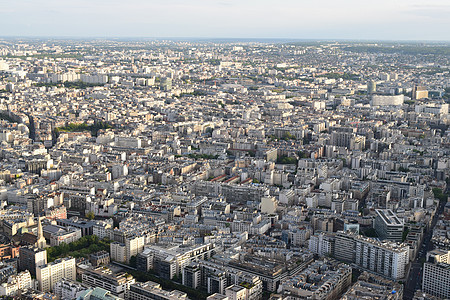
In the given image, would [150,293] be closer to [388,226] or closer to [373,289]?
[373,289]

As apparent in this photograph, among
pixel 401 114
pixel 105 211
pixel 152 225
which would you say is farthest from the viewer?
pixel 401 114

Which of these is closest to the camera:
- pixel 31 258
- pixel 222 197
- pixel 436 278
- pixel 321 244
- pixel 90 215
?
pixel 436 278

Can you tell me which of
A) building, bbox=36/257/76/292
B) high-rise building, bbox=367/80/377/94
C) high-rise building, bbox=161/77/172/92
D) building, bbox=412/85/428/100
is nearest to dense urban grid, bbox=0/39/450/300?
building, bbox=36/257/76/292

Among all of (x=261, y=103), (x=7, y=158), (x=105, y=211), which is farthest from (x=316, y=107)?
(x=105, y=211)

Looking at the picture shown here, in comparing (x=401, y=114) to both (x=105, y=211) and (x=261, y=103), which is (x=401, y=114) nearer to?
(x=261, y=103)

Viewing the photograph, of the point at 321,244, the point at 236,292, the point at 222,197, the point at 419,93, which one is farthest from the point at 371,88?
the point at 236,292

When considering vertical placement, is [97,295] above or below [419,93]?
below

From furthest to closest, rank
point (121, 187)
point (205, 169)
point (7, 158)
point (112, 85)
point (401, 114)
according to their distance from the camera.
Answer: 1. point (112, 85)
2. point (401, 114)
3. point (7, 158)
4. point (205, 169)
5. point (121, 187)
